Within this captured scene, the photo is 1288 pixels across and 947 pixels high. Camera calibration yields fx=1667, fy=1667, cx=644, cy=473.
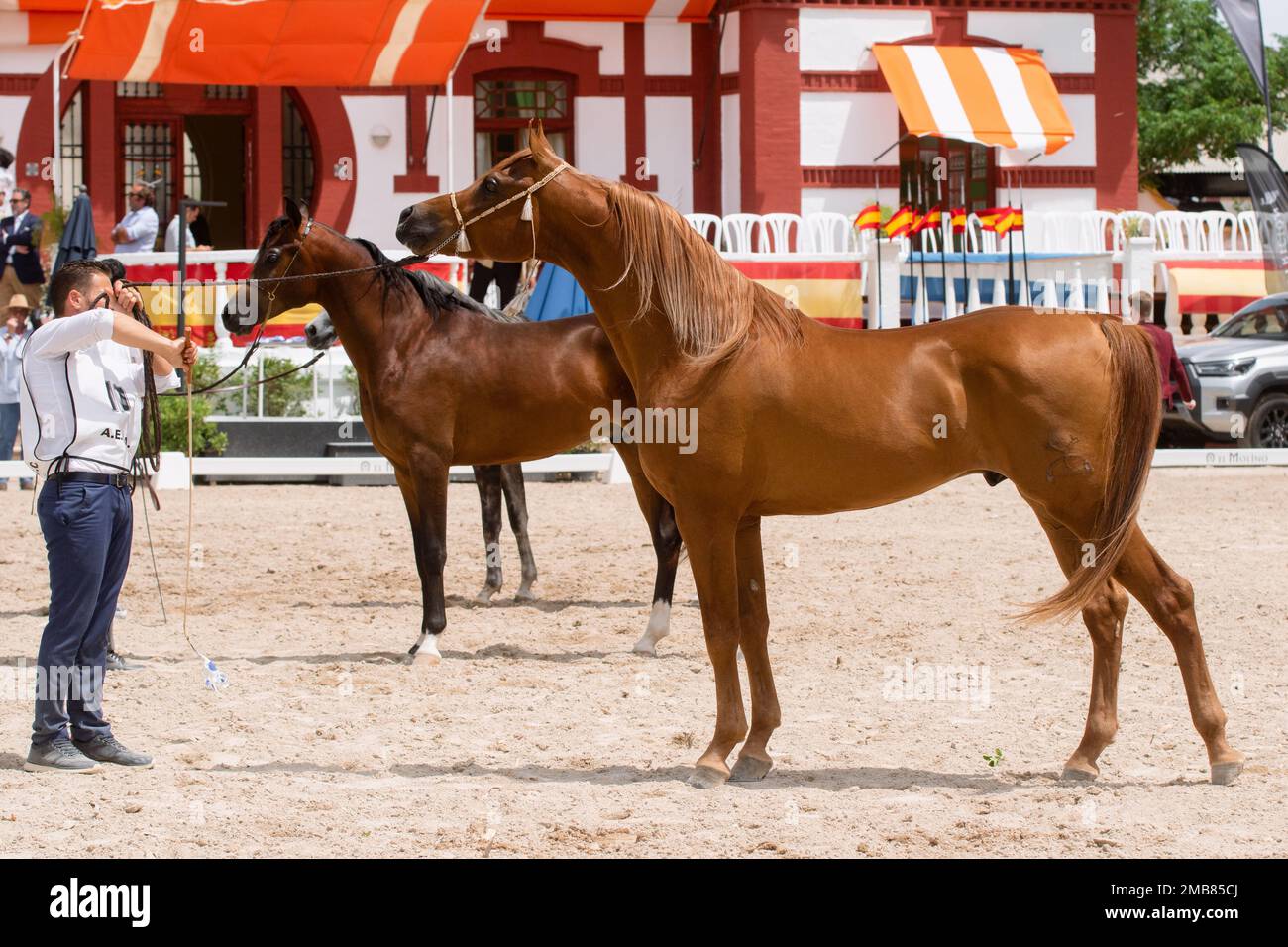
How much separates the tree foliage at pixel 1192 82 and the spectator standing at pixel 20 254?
22.6 meters

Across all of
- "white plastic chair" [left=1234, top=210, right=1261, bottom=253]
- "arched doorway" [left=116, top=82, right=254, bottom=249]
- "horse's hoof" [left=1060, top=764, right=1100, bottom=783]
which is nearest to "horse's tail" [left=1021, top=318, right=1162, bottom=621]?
"horse's hoof" [left=1060, top=764, right=1100, bottom=783]

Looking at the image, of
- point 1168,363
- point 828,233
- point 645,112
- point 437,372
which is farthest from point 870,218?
point 437,372

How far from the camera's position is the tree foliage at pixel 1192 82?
3325 centimetres

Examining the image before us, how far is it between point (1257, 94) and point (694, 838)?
33147 mm

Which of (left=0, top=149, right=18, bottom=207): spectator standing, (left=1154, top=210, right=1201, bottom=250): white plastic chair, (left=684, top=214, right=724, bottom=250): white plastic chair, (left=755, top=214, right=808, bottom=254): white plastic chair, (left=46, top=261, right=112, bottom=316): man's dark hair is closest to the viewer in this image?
(left=46, top=261, right=112, bottom=316): man's dark hair

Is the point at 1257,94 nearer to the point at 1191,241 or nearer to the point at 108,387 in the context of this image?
the point at 1191,241

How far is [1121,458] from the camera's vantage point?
5.88m

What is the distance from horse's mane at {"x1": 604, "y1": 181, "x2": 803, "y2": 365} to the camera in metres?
6.01

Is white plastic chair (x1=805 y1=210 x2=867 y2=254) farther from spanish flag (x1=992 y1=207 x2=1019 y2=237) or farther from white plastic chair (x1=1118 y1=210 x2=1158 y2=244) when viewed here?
white plastic chair (x1=1118 y1=210 x2=1158 y2=244)

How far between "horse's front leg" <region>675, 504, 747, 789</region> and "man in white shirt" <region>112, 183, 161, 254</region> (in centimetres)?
1430

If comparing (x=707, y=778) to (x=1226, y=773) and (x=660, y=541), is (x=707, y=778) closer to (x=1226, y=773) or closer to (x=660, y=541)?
(x=1226, y=773)

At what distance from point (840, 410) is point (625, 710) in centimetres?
211

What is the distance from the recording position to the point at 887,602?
9.95 m

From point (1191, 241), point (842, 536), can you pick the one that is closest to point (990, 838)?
point (842, 536)
